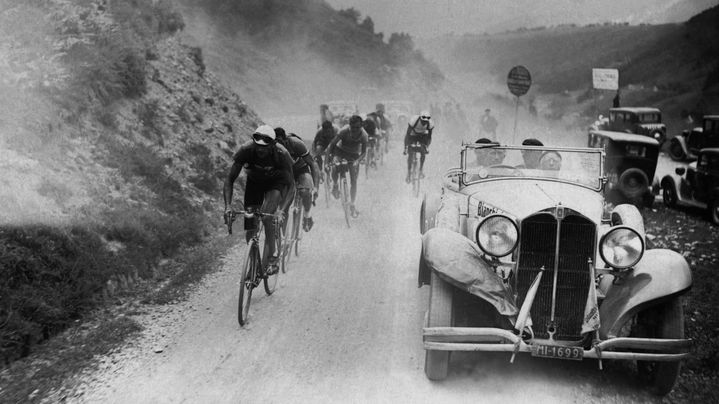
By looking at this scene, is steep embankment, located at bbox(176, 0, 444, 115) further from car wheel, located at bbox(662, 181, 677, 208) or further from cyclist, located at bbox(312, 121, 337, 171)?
car wheel, located at bbox(662, 181, 677, 208)

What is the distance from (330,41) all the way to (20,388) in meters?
55.7

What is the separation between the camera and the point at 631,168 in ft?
50.7

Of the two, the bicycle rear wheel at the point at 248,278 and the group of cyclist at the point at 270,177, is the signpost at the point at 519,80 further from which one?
the bicycle rear wheel at the point at 248,278

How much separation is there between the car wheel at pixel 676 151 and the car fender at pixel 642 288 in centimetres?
2484

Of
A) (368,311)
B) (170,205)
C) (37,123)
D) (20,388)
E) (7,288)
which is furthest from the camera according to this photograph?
(170,205)

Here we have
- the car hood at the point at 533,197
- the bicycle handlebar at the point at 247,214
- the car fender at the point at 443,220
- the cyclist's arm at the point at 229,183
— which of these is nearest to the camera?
the car hood at the point at 533,197

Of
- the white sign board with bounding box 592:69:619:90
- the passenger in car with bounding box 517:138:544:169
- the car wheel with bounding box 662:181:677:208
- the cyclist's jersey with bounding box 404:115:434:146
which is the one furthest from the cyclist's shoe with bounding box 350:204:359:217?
the white sign board with bounding box 592:69:619:90

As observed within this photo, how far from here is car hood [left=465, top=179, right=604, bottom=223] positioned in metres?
5.50

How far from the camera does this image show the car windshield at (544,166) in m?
6.56

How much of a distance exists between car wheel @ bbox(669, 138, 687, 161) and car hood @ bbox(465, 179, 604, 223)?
24.0 m

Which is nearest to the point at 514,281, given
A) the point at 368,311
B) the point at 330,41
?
the point at 368,311

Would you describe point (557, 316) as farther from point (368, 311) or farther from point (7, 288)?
point (7, 288)

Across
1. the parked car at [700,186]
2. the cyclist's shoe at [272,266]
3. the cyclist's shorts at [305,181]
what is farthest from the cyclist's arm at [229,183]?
the parked car at [700,186]

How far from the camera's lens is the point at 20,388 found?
493 centimetres
